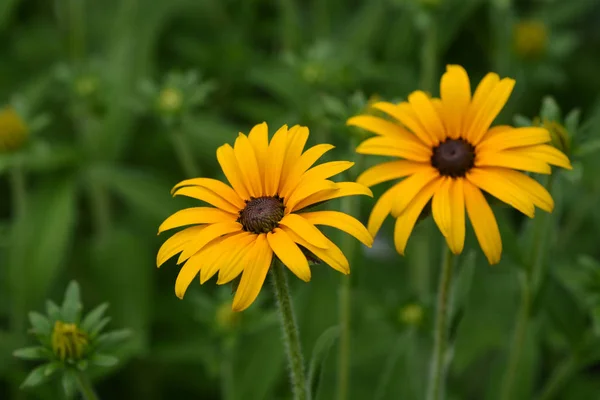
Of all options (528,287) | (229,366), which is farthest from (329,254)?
(229,366)

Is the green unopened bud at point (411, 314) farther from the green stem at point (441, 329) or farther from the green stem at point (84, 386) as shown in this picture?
the green stem at point (84, 386)

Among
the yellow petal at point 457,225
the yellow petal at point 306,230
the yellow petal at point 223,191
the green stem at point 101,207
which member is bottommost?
the yellow petal at point 306,230

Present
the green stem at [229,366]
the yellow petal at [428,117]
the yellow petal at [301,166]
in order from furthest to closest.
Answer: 1. the green stem at [229,366]
2. the yellow petal at [428,117]
3. the yellow petal at [301,166]

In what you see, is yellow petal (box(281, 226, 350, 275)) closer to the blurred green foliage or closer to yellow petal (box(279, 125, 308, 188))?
yellow petal (box(279, 125, 308, 188))

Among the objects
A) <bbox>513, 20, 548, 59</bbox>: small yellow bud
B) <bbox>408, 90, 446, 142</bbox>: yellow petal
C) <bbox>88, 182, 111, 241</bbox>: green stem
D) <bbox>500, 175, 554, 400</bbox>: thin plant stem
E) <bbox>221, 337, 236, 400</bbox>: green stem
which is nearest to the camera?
<bbox>408, 90, 446, 142</bbox>: yellow petal

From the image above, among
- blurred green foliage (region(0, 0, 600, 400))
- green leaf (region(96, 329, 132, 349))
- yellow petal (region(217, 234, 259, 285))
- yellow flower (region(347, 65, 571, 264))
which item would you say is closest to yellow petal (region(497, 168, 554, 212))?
yellow flower (region(347, 65, 571, 264))

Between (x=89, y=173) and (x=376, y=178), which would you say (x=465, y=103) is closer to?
(x=376, y=178)

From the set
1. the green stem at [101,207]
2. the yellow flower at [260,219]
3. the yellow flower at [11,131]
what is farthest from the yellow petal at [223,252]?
the green stem at [101,207]
